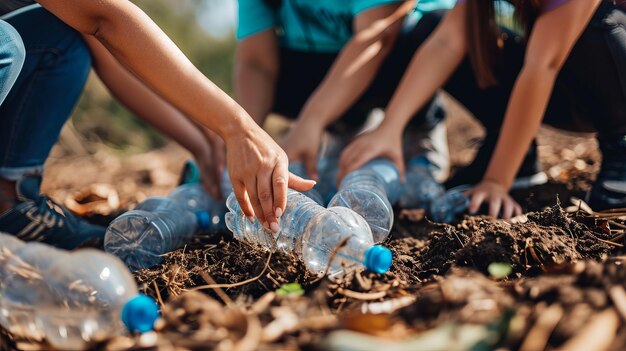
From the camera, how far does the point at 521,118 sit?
2244 mm

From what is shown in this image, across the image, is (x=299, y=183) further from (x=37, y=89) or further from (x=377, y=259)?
(x=37, y=89)

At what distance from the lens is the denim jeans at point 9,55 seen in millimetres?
1932

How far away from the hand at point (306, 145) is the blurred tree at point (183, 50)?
3.59 metres

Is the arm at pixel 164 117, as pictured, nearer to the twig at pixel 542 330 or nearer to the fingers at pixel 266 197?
the fingers at pixel 266 197

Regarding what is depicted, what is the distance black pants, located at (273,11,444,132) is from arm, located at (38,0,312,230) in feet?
5.00

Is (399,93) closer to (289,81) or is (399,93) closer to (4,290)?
(289,81)

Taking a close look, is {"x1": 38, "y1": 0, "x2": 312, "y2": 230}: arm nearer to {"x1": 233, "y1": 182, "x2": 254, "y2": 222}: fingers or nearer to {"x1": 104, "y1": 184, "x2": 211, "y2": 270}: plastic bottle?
{"x1": 233, "y1": 182, "x2": 254, "y2": 222}: fingers

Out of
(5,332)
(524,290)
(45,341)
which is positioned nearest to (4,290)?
(5,332)

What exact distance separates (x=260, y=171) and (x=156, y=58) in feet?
1.41

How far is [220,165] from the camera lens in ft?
8.71

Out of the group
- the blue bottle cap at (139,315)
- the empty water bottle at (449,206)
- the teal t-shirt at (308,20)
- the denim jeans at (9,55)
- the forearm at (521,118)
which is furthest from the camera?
the teal t-shirt at (308,20)

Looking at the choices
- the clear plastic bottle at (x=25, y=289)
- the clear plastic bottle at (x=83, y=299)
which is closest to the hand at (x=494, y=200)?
the clear plastic bottle at (x=83, y=299)

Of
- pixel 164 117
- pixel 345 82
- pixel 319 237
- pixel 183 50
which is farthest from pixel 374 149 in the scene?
pixel 183 50

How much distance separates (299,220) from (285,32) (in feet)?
5.04
